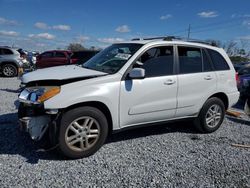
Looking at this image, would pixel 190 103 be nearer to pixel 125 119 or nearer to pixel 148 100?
pixel 148 100

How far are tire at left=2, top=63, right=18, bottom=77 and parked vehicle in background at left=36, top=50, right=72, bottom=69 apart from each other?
3.89 metres

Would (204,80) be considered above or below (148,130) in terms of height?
above

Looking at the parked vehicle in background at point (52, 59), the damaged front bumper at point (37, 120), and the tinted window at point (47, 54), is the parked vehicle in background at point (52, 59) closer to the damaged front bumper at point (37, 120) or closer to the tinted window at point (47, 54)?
the tinted window at point (47, 54)

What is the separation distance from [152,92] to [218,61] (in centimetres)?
188

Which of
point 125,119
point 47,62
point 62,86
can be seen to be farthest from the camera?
point 47,62

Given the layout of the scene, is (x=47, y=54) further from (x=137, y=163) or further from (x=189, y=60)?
(x=137, y=163)

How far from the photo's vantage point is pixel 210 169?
3.85 meters

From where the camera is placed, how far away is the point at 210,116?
5363mm

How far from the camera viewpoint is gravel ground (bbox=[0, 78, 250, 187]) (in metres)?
3.40

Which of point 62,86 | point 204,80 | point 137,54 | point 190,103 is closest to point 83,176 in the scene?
point 62,86

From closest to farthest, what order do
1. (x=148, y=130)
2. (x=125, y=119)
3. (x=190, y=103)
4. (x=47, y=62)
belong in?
(x=125, y=119)
(x=190, y=103)
(x=148, y=130)
(x=47, y=62)

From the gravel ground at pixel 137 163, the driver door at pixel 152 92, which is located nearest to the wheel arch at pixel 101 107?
the driver door at pixel 152 92

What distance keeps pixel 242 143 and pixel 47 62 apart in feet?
54.1

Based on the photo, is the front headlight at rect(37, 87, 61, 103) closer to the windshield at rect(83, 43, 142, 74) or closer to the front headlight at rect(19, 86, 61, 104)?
the front headlight at rect(19, 86, 61, 104)
